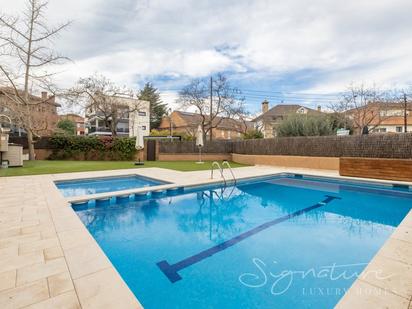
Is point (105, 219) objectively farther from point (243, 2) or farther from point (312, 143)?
point (312, 143)

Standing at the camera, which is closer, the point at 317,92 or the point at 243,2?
the point at 243,2

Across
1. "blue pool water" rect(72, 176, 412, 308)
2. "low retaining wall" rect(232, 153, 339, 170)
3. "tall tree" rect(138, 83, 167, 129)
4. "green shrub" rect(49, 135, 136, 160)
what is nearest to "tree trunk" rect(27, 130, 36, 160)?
"green shrub" rect(49, 135, 136, 160)

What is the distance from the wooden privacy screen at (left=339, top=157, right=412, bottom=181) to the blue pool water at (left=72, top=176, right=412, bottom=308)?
1134mm

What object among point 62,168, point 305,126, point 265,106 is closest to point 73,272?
point 62,168

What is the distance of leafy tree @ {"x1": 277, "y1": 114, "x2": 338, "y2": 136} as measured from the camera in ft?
50.8

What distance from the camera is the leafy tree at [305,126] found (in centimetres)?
1548

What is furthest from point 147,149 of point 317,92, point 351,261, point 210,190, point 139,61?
point 317,92

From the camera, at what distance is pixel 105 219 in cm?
516

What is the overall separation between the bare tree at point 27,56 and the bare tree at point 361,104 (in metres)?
22.8

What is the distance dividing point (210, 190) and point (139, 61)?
12.3 m

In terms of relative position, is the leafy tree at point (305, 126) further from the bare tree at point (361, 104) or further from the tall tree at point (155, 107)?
the tall tree at point (155, 107)

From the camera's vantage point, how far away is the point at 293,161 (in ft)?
44.7

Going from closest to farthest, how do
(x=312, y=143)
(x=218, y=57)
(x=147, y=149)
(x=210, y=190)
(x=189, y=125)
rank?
(x=210, y=190)
(x=312, y=143)
(x=218, y=57)
(x=147, y=149)
(x=189, y=125)

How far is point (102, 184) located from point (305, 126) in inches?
529
